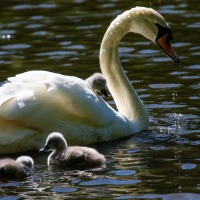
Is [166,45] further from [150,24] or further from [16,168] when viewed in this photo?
[16,168]

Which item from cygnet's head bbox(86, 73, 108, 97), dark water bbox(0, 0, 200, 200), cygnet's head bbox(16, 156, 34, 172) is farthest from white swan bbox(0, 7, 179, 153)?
cygnet's head bbox(16, 156, 34, 172)

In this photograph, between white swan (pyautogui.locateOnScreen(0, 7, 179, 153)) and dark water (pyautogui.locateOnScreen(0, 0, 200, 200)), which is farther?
white swan (pyautogui.locateOnScreen(0, 7, 179, 153))

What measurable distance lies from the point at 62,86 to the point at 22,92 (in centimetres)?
50

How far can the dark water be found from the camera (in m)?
10.7

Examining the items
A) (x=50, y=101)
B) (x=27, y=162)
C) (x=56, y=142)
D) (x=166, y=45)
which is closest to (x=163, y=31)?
(x=166, y=45)

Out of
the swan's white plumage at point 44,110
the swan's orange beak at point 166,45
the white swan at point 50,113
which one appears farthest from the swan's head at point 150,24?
the swan's white plumage at point 44,110

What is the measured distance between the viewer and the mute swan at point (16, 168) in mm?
11055

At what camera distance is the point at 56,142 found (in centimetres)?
1159

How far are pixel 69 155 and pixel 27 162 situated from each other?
22.4 inches

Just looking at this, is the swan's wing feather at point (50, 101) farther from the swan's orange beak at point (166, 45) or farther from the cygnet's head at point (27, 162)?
the swan's orange beak at point (166, 45)

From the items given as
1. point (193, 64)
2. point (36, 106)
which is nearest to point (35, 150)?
point (36, 106)

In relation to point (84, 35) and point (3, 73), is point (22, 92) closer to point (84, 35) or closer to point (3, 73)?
point (3, 73)

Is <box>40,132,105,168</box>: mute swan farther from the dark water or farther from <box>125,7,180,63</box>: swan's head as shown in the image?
<box>125,7,180,63</box>: swan's head

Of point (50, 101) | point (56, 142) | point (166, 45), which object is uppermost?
point (166, 45)
